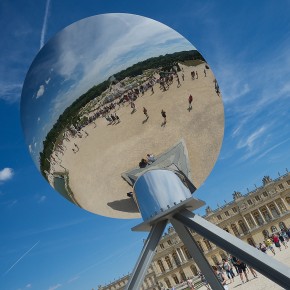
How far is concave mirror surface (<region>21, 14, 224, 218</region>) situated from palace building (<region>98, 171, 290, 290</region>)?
273 feet

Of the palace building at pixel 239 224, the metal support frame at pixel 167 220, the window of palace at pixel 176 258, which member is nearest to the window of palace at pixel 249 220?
the palace building at pixel 239 224

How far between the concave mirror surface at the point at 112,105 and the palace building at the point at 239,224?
83.1 meters

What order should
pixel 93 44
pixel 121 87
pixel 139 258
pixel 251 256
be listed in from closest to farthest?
1. pixel 251 256
2. pixel 139 258
3. pixel 93 44
4. pixel 121 87

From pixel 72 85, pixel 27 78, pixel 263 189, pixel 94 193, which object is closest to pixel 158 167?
pixel 94 193

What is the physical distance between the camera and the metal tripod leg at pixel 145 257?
10.5 feet

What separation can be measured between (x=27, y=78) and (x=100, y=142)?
43.9 inches

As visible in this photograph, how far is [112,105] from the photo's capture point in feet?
13.7

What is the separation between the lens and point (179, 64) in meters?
4.31

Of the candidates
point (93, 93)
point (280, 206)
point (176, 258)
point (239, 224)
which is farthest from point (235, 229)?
point (93, 93)

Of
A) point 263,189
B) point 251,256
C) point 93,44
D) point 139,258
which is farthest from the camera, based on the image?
point 263,189

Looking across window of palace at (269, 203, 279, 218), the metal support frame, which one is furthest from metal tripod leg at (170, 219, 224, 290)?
window of palace at (269, 203, 279, 218)

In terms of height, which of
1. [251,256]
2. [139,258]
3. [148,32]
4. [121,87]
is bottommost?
[251,256]

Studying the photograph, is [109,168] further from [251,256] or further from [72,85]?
[251,256]

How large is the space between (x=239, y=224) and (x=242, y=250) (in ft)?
292
